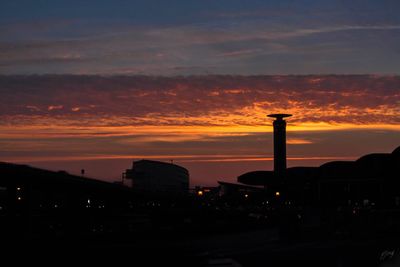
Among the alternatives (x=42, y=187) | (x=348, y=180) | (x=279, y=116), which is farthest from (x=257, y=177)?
(x=42, y=187)

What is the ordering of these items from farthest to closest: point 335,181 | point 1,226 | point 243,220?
point 335,181, point 243,220, point 1,226

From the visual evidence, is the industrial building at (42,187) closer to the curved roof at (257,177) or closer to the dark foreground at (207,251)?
the dark foreground at (207,251)

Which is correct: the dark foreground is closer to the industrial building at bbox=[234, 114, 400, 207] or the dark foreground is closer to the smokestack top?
the smokestack top

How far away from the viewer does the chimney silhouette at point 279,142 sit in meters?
91.5

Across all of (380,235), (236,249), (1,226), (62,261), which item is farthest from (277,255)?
(1,226)

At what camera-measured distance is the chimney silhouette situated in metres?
91.5

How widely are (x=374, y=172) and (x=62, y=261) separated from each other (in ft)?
264

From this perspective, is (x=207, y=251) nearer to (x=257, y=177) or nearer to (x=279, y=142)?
(x=279, y=142)

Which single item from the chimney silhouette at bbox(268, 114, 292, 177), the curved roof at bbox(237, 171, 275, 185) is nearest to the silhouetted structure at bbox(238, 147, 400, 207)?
the chimney silhouette at bbox(268, 114, 292, 177)

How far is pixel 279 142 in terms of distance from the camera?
9362cm

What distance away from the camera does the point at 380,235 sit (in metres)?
44.1

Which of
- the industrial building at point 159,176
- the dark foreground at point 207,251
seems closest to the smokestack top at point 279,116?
the dark foreground at point 207,251

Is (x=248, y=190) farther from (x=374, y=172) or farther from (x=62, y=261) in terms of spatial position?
(x=62, y=261)

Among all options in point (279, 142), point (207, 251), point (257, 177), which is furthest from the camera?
point (257, 177)
